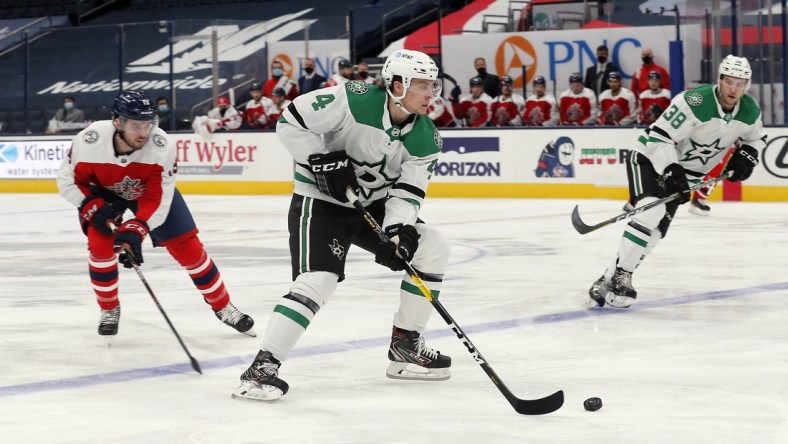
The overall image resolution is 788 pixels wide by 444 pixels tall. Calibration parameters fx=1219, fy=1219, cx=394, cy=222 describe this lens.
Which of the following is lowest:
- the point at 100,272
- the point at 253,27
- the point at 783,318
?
the point at 783,318

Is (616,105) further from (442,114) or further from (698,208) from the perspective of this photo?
(698,208)

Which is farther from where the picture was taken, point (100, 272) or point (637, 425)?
point (100, 272)

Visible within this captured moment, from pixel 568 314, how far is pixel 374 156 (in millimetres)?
1818

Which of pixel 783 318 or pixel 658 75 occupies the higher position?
pixel 658 75

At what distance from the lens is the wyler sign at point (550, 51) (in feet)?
46.4

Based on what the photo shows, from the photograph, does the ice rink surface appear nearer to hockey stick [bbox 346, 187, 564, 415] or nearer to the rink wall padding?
hockey stick [bbox 346, 187, 564, 415]

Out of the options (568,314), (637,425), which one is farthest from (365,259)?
(637,425)

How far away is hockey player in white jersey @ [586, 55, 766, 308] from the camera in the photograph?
565cm

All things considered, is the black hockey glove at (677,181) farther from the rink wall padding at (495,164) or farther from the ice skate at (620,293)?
the rink wall padding at (495,164)

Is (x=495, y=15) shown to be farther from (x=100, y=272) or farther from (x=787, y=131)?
(x=100, y=272)

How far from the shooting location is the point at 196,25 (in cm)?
1514

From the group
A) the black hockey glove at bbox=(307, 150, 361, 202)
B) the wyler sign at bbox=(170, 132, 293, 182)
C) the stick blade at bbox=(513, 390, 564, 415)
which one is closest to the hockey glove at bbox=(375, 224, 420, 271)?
the black hockey glove at bbox=(307, 150, 361, 202)

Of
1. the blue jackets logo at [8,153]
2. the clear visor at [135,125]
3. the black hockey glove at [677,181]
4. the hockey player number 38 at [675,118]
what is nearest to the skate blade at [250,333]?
the clear visor at [135,125]

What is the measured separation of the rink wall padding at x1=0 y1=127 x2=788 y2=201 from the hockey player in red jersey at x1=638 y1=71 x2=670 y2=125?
38 centimetres
